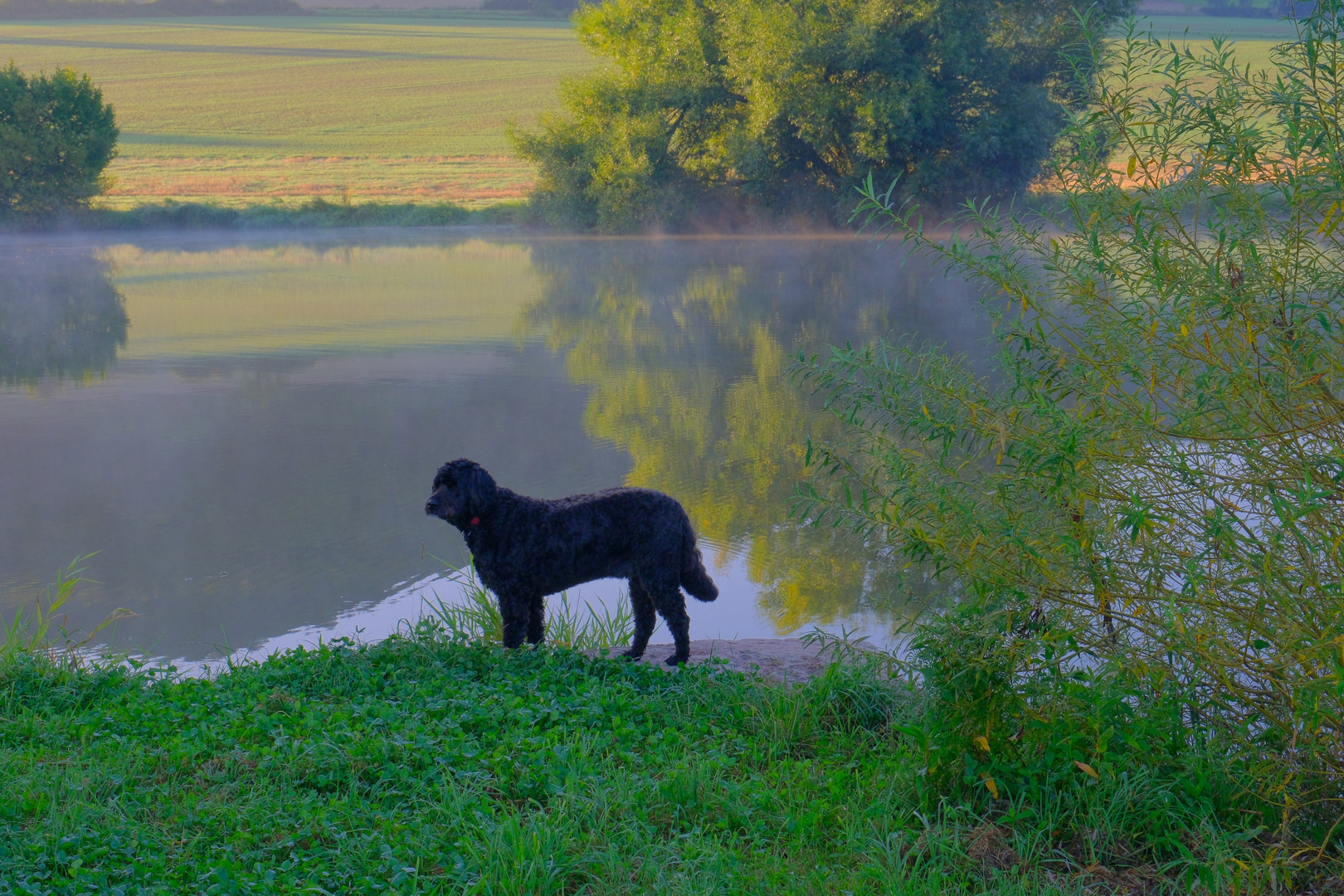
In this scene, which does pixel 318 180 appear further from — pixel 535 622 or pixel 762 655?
pixel 762 655

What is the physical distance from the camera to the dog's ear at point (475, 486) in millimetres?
6395

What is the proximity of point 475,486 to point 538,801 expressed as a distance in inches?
96.3

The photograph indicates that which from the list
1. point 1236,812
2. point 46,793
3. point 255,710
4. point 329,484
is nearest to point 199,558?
point 329,484

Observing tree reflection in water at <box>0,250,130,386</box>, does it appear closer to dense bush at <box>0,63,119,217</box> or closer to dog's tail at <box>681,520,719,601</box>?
dense bush at <box>0,63,119,217</box>

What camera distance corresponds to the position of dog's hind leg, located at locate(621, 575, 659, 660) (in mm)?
6684

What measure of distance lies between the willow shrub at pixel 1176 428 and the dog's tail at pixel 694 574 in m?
2.34

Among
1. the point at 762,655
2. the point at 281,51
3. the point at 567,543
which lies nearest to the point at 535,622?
the point at 567,543

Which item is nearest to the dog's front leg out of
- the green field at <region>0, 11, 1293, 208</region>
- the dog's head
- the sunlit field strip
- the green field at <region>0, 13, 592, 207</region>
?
the dog's head

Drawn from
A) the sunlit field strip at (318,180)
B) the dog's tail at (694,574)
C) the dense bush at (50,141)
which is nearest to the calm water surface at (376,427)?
the dog's tail at (694,574)

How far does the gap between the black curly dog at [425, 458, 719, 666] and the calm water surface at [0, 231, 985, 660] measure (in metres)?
1.09

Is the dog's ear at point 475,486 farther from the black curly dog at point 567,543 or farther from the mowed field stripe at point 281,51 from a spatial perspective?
the mowed field stripe at point 281,51

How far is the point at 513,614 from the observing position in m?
6.55

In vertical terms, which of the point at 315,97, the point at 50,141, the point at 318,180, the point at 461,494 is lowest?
the point at 461,494

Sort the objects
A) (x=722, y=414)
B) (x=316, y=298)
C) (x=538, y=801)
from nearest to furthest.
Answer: (x=538, y=801) → (x=722, y=414) → (x=316, y=298)
